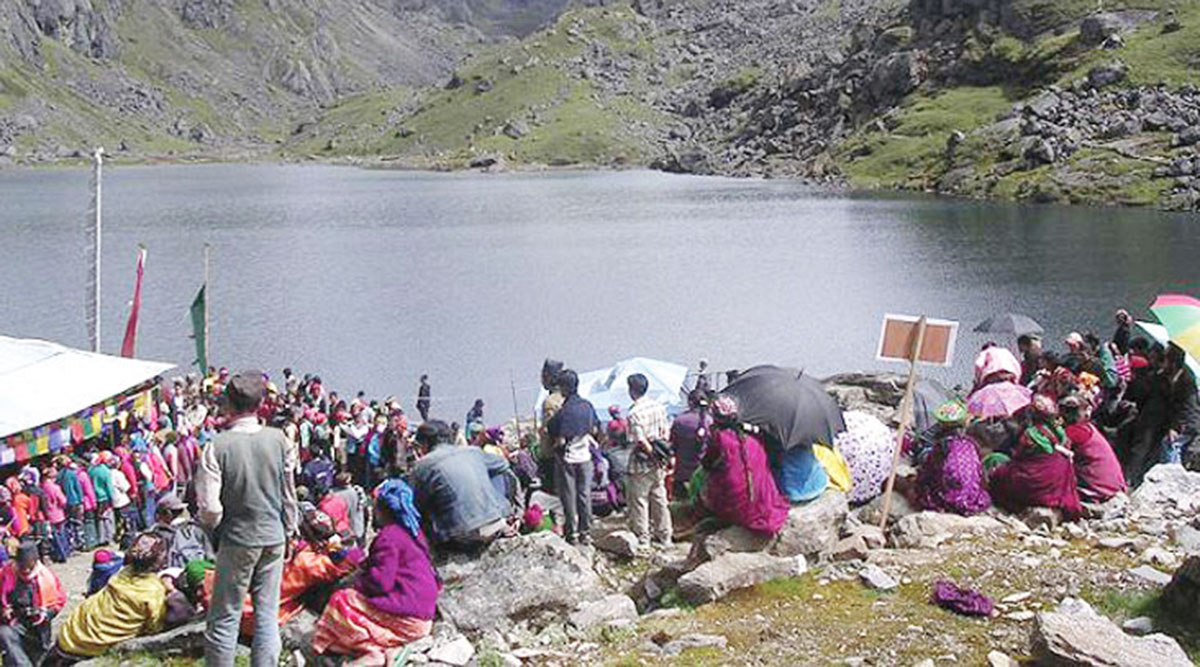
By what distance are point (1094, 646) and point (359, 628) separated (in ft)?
20.3

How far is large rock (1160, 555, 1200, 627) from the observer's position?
383 inches

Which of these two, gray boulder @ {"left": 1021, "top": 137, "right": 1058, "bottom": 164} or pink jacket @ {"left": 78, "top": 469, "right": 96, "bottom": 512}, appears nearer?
pink jacket @ {"left": 78, "top": 469, "right": 96, "bottom": 512}

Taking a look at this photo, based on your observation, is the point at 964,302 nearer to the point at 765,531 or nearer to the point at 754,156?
the point at 765,531

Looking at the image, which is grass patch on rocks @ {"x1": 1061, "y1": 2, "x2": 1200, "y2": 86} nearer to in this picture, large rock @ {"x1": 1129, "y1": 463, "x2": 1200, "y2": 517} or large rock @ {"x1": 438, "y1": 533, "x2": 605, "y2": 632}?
large rock @ {"x1": 1129, "y1": 463, "x2": 1200, "y2": 517}

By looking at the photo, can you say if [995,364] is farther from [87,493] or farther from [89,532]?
[89,532]

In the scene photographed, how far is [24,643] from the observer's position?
12625 millimetres

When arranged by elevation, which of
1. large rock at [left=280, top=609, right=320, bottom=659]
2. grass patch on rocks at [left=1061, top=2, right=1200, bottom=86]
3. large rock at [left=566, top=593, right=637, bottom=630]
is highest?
grass patch on rocks at [left=1061, top=2, right=1200, bottom=86]

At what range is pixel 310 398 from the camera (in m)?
32.1

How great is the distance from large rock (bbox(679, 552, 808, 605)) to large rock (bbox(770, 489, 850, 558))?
0.64 m

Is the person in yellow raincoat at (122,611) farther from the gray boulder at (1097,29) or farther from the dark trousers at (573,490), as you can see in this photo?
the gray boulder at (1097,29)

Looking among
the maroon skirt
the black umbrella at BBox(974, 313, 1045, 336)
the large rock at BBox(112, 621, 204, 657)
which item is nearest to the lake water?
the black umbrella at BBox(974, 313, 1045, 336)

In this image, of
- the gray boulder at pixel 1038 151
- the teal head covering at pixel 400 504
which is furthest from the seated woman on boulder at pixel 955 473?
the gray boulder at pixel 1038 151

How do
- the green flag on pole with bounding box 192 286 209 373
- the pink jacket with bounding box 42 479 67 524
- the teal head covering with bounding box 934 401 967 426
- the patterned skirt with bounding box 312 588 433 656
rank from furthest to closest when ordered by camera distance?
the green flag on pole with bounding box 192 286 209 373 < the pink jacket with bounding box 42 479 67 524 < the teal head covering with bounding box 934 401 967 426 < the patterned skirt with bounding box 312 588 433 656

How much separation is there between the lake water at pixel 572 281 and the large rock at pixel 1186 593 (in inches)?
1335
